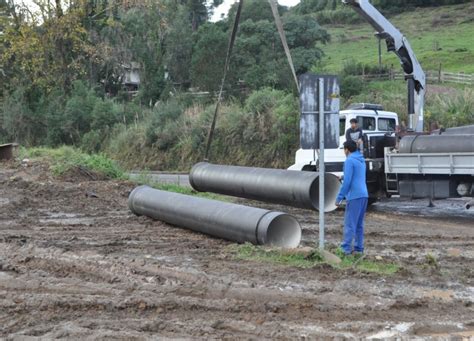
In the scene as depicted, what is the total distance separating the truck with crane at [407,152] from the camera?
1348cm

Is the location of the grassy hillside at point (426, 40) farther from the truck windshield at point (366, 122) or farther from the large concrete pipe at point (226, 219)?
the large concrete pipe at point (226, 219)

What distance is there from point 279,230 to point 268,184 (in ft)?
8.81

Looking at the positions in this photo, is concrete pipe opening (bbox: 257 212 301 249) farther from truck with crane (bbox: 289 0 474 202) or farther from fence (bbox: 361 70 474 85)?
fence (bbox: 361 70 474 85)

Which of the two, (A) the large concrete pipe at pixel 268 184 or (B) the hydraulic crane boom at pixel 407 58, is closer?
(A) the large concrete pipe at pixel 268 184

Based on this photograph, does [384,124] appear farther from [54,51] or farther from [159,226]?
[54,51]

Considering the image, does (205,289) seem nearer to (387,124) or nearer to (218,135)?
(387,124)

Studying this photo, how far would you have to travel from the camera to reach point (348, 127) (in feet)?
51.8

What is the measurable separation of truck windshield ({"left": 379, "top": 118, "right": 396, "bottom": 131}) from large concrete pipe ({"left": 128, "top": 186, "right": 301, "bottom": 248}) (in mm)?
7133

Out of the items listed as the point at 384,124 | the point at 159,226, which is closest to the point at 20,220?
the point at 159,226

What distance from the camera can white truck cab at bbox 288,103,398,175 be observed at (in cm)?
1580

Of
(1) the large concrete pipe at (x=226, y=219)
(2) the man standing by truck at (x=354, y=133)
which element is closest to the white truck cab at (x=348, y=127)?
(2) the man standing by truck at (x=354, y=133)

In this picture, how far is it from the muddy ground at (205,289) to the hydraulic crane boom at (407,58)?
603 centimetres

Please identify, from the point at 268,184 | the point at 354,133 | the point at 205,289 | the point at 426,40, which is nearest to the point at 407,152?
the point at 354,133

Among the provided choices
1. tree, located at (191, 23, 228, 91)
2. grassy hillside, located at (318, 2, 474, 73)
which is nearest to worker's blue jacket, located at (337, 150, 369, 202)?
tree, located at (191, 23, 228, 91)
